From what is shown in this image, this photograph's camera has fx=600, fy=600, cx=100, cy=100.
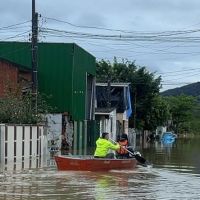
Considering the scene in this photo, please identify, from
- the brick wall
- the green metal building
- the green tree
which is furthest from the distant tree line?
the green tree

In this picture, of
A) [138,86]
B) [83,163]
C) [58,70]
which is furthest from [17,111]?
[138,86]

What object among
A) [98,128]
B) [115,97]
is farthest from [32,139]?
[115,97]

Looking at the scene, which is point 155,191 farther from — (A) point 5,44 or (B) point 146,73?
(B) point 146,73

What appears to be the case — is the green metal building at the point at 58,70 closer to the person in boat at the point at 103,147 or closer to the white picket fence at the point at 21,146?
the white picket fence at the point at 21,146

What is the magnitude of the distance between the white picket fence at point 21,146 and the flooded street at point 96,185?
1.40 meters

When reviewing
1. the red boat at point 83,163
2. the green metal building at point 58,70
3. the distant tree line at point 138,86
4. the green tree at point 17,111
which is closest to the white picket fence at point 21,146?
the green tree at point 17,111

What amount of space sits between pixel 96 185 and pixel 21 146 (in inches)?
300

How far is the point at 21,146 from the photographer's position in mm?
25906

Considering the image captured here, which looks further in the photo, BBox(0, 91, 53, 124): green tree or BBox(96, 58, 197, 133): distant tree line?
BBox(96, 58, 197, 133): distant tree line

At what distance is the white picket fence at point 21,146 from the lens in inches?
980

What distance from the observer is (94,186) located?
1870 cm

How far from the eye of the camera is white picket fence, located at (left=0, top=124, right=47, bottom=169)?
24891 millimetres

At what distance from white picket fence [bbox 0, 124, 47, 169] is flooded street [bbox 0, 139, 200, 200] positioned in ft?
4.59

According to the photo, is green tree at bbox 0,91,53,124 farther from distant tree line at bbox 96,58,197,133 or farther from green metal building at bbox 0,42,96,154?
distant tree line at bbox 96,58,197,133
